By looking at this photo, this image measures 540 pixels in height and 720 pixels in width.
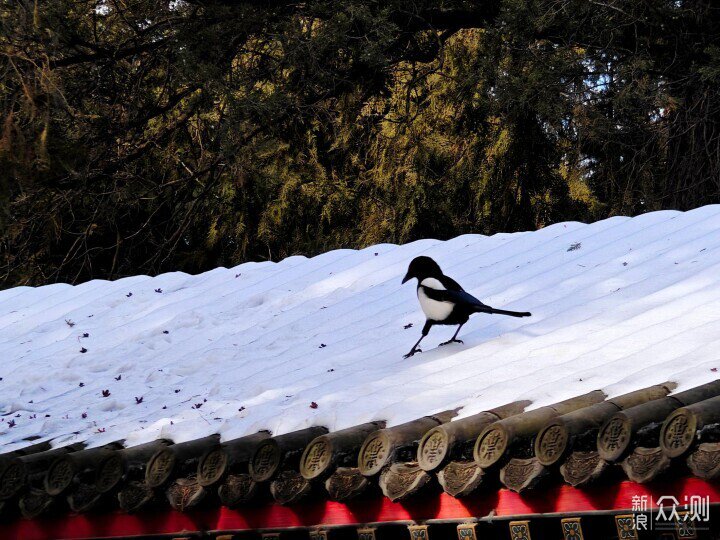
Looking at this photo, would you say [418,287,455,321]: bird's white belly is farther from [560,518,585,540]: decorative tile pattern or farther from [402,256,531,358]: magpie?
[560,518,585,540]: decorative tile pattern

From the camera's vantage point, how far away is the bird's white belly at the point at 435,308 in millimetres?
5473

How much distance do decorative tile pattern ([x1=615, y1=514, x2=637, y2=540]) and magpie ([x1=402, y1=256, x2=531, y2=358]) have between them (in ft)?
6.95

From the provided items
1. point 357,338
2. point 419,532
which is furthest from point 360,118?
point 419,532

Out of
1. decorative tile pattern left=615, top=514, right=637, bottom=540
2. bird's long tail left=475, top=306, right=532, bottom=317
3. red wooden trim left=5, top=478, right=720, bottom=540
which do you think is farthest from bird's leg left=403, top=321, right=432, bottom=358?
decorative tile pattern left=615, top=514, right=637, bottom=540

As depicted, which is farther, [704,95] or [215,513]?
[704,95]

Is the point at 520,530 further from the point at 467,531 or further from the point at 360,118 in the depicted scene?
the point at 360,118

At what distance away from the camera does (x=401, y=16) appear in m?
12.7

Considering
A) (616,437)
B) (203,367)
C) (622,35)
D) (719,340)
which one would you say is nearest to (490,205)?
(622,35)

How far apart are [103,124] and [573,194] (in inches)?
299

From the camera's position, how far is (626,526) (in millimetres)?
3305

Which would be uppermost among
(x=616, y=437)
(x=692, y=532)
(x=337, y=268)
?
(x=337, y=268)

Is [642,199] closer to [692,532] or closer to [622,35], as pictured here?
[622,35]

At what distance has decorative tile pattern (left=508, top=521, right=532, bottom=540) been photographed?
3512 millimetres

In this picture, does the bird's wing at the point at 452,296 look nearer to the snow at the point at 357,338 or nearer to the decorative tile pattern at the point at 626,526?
the snow at the point at 357,338
